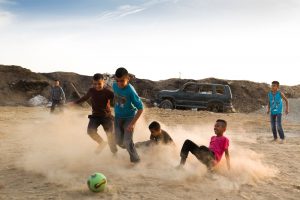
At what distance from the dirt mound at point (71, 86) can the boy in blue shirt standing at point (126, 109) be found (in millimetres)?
26214

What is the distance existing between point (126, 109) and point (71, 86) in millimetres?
29886

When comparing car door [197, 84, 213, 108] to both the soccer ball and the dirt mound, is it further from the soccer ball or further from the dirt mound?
the soccer ball

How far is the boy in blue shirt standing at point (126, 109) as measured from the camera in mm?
6945

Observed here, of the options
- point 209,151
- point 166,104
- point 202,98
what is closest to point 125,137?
point 209,151

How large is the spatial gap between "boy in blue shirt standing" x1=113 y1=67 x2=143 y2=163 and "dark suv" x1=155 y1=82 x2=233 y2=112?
17455 millimetres

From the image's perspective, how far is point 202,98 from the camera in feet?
80.7

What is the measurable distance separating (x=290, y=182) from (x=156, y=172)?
2.13 m

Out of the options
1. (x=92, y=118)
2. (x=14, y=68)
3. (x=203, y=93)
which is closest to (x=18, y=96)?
(x=14, y=68)

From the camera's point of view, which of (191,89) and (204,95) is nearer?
(204,95)

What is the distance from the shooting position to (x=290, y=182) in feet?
22.3

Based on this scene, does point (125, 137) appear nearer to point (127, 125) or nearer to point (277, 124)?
point (127, 125)

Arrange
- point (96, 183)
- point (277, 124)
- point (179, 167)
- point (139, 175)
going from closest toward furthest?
point (96, 183) < point (139, 175) < point (179, 167) < point (277, 124)

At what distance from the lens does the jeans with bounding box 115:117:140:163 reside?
23.3 ft

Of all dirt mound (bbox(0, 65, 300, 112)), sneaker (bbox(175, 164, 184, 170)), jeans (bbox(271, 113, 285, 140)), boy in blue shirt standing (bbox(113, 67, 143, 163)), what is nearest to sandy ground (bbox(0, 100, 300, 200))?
sneaker (bbox(175, 164, 184, 170))
